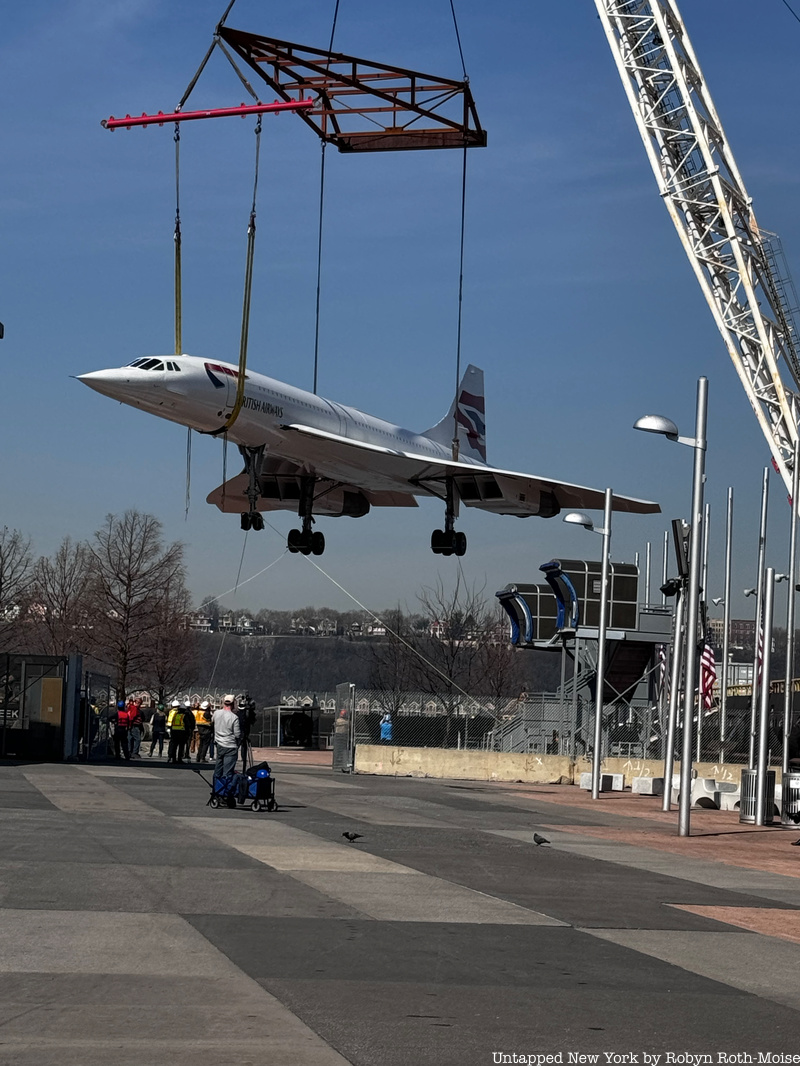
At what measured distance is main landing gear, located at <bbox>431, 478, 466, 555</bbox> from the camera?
120 ft

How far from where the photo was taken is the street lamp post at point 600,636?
2903cm

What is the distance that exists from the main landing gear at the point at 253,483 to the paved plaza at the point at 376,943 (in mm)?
12064

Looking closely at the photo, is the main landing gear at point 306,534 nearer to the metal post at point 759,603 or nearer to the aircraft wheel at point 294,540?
the aircraft wheel at point 294,540

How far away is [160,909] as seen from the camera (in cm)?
1064

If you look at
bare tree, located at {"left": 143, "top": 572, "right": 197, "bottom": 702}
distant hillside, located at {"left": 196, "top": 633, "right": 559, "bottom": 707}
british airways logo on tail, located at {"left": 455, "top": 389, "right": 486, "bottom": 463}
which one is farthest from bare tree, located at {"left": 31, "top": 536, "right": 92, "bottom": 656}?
distant hillside, located at {"left": 196, "top": 633, "right": 559, "bottom": 707}

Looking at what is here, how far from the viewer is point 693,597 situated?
21.5 meters

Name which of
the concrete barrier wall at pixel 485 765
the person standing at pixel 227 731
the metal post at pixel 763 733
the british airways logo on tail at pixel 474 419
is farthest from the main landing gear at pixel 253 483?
the british airways logo on tail at pixel 474 419

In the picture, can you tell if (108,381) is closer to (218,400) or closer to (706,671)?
(218,400)

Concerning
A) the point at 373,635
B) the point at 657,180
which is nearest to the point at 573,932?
the point at 657,180

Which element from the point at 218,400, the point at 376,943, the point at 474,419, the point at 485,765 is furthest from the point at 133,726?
the point at 376,943

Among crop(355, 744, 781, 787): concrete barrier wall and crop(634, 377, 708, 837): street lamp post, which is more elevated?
crop(634, 377, 708, 837): street lamp post

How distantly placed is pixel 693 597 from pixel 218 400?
11.9 metres

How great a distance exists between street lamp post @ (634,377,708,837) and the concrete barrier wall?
47.4 ft

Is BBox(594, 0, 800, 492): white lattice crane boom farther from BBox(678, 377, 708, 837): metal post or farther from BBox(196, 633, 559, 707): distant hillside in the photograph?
BBox(196, 633, 559, 707): distant hillside
